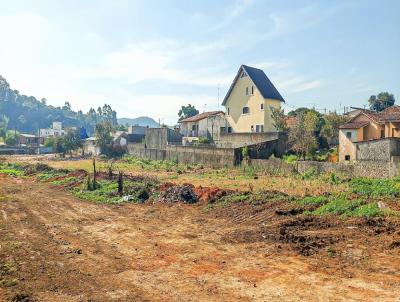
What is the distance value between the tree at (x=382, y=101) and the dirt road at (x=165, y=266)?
45798 millimetres

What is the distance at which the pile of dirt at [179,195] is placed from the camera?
20.3 m

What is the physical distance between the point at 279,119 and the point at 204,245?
31320 millimetres

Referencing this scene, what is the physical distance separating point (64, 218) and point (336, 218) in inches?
482

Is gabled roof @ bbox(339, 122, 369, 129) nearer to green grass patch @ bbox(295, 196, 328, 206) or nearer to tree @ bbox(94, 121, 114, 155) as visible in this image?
green grass patch @ bbox(295, 196, 328, 206)

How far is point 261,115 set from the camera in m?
46.0

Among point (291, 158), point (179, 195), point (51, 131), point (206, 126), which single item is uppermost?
point (51, 131)

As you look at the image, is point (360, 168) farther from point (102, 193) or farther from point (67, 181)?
point (67, 181)

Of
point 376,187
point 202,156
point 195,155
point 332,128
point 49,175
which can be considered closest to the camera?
point 376,187

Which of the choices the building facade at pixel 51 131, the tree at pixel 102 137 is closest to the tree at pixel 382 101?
the tree at pixel 102 137

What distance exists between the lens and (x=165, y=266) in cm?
1057

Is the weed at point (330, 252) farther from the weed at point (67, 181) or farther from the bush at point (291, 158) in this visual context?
the bush at point (291, 158)

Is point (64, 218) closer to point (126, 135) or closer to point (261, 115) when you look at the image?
point (261, 115)

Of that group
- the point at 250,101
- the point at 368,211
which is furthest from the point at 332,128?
the point at 368,211

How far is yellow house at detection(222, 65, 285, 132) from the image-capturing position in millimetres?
45906
